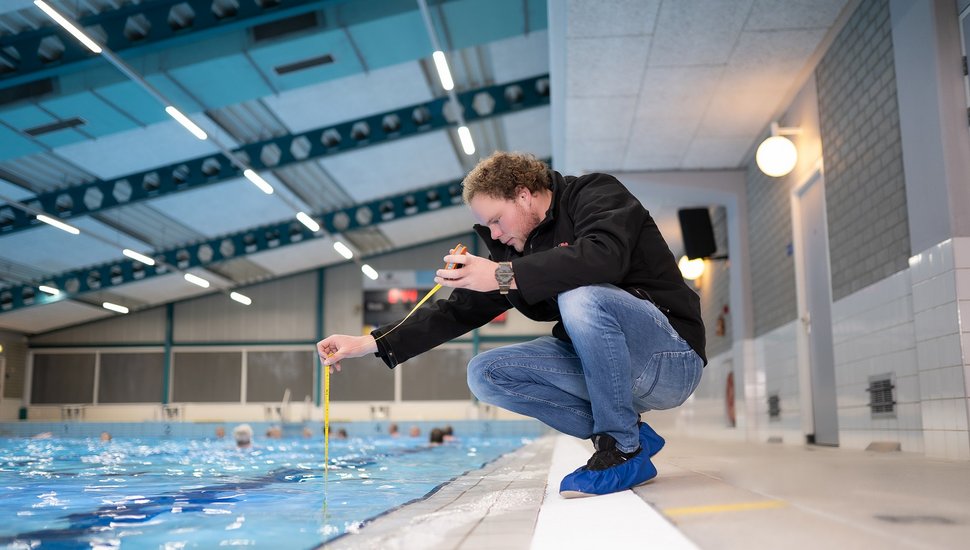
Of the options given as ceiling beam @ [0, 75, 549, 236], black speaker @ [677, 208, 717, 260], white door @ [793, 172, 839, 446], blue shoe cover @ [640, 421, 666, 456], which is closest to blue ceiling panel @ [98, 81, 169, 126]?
ceiling beam @ [0, 75, 549, 236]

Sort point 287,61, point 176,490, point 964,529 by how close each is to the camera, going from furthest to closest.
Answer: point 287,61, point 176,490, point 964,529

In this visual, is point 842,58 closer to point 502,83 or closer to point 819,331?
point 819,331

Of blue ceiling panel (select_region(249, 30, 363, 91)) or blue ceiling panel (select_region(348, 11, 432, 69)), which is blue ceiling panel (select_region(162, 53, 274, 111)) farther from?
blue ceiling panel (select_region(348, 11, 432, 69))

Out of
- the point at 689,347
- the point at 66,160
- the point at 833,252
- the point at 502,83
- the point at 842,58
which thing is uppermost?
the point at 502,83

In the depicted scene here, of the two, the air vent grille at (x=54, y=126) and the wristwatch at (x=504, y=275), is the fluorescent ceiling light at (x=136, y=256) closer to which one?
the air vent grille at (x=54, y=126)

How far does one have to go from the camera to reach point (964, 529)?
4.23 feet

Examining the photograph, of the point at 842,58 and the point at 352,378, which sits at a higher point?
the point at 842,58

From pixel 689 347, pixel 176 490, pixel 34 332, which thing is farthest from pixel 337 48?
pixel 34 332

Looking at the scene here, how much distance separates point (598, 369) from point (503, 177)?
59cm

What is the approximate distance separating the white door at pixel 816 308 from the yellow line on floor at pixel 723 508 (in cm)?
490

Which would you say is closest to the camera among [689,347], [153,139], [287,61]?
[689,347]

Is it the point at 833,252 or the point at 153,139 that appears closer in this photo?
the point at 833,252

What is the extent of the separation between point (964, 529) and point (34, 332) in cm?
2307

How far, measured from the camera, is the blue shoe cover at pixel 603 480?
1.96m
